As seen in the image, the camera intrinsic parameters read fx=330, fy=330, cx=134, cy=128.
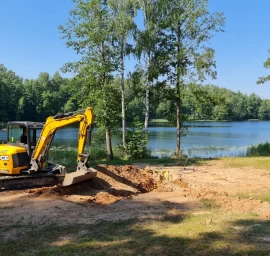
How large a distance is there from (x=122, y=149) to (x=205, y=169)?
697cm

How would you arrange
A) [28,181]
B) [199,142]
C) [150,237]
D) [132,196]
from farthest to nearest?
[199,142]
[28,181]
[132,196]
[150,237]

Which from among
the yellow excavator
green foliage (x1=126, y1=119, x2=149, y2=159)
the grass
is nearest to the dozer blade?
the yellow excavator

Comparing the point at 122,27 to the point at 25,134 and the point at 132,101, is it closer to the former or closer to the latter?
the point at 132,101

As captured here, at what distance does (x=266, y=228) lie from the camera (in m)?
5.97

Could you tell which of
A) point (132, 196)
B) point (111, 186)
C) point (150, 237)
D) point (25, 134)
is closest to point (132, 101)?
point (111, 186)

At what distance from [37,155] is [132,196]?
10.4 feet

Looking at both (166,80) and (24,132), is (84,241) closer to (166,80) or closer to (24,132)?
(24,132)

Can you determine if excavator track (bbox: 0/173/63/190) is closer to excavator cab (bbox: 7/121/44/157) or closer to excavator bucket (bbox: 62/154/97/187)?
excavator cab (bbox: 7/121/44/157)

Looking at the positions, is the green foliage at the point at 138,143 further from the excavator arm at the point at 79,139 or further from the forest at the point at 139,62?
the excavator arm at the point at 79,139

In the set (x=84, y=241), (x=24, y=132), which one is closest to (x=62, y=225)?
(x=84, y=241)

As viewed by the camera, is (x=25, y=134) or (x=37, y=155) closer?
(x=37, y=155)

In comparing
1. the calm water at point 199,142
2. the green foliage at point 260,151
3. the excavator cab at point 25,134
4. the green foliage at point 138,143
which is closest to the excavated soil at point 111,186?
the excavator cab at point 25,134

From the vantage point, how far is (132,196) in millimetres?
9375

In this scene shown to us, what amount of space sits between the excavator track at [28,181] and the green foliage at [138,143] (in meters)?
9.36
